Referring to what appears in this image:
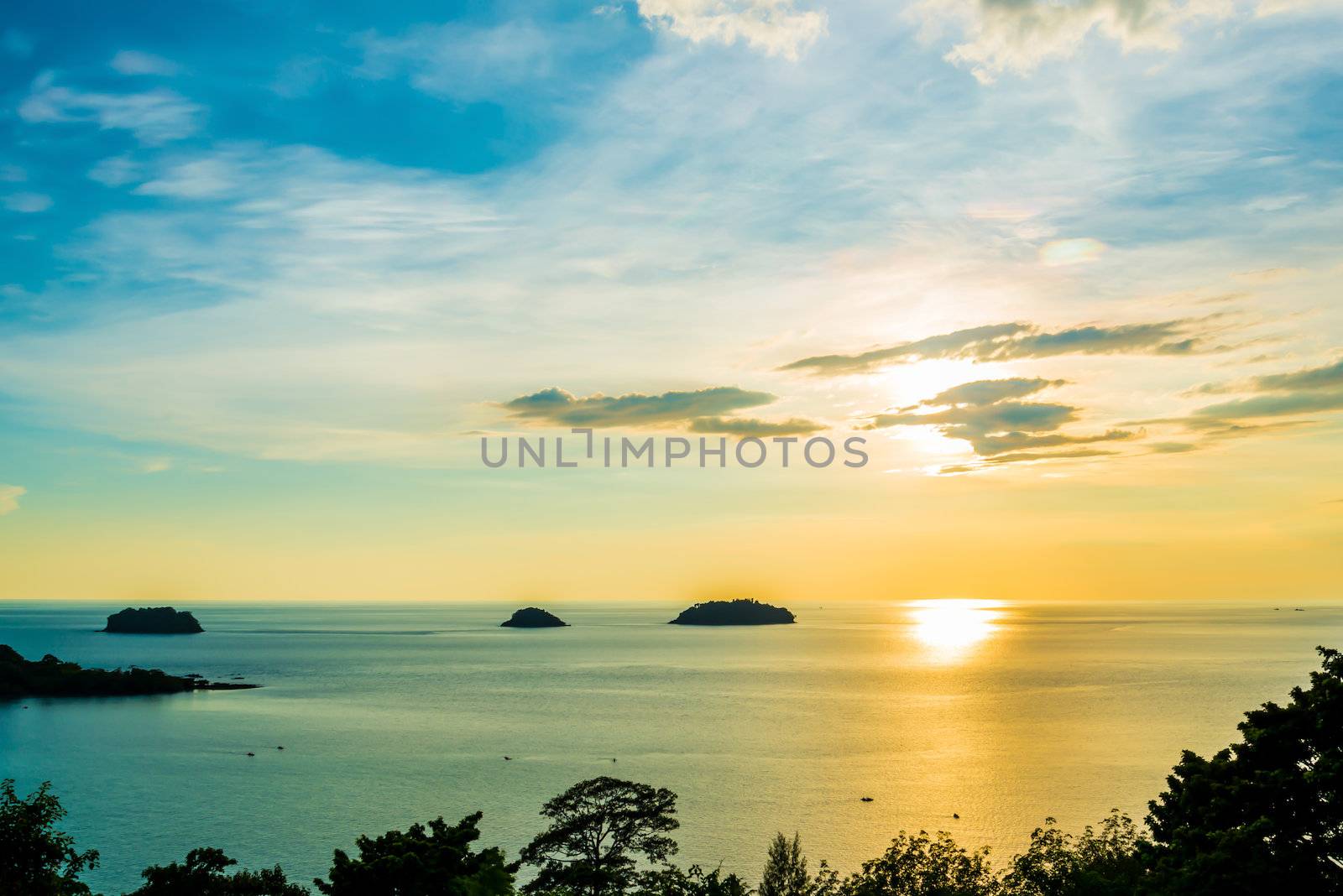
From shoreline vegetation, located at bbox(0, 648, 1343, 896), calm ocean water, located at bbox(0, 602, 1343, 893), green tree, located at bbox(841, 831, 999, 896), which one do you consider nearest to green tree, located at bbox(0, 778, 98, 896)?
shoreline vegetation, located at bbox(0, 648, 1343, 896)

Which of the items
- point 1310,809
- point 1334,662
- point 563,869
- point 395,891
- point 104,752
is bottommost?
point 104,752

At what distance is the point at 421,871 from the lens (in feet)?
102

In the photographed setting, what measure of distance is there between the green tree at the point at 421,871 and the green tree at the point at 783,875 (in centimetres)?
3081

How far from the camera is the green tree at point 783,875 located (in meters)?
58.7

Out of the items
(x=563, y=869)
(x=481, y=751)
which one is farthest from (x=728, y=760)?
(x=563, y=869)

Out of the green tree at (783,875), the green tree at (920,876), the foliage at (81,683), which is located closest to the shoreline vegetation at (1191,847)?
the green tree at (920,876)

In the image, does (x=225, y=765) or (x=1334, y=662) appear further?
(x=225, y=765)

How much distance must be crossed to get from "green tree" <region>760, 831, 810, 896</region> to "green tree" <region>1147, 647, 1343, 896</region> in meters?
29.5

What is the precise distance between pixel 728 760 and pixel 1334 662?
87.5 meters

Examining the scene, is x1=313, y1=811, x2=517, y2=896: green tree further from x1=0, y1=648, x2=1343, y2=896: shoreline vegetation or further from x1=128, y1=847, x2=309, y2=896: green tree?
x1=128, y1=847, x2=309, y2=896: green tree

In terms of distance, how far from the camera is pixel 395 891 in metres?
31.1

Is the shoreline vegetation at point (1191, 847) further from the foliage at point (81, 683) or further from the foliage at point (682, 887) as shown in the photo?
the foliage at point (81, 683)

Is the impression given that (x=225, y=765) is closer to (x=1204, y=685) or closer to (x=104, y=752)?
(x=104, y=752)

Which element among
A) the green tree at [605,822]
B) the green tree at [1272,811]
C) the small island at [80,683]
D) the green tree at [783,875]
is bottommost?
the small island at [80,683]
